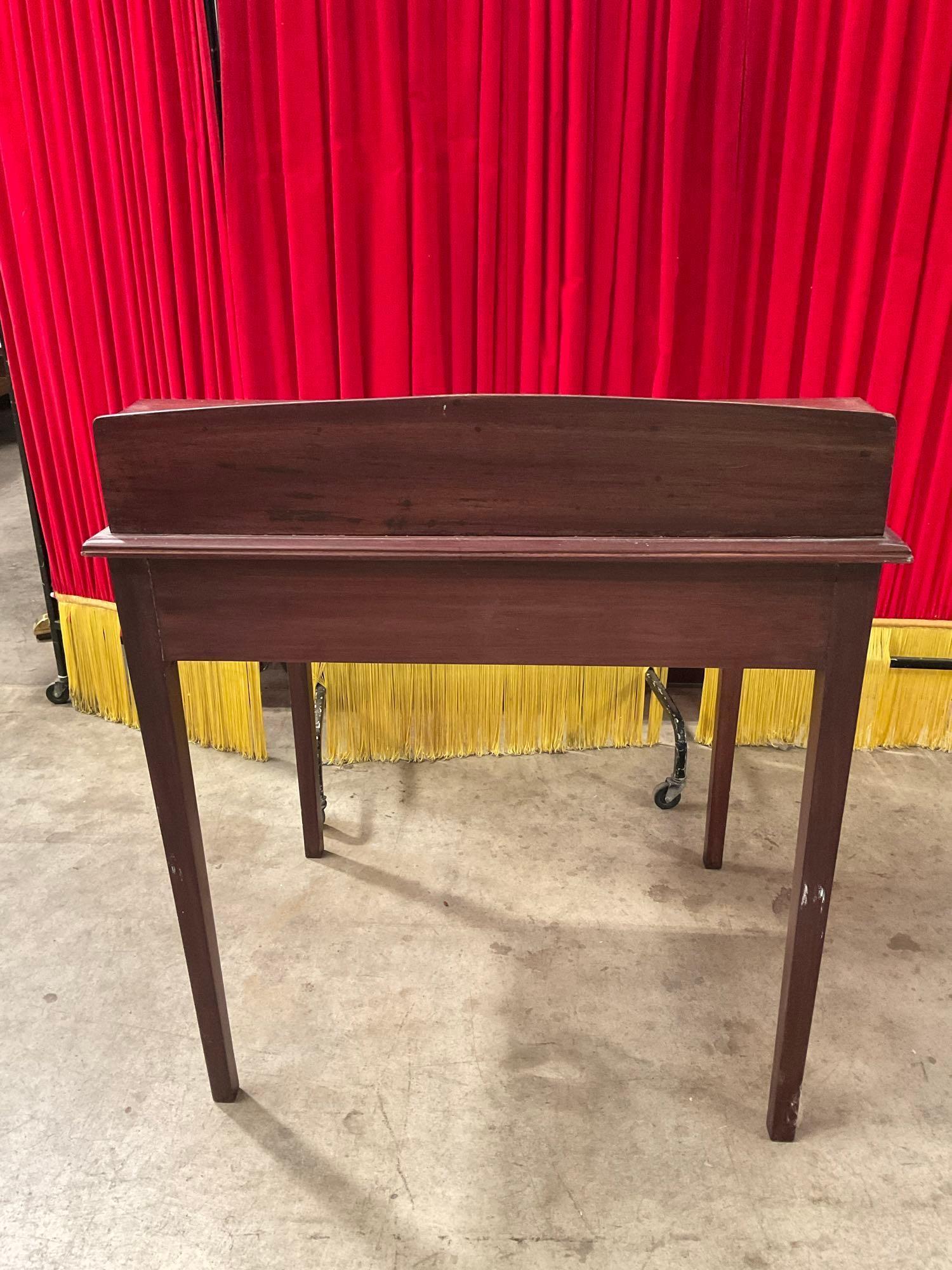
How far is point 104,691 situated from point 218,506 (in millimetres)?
1500

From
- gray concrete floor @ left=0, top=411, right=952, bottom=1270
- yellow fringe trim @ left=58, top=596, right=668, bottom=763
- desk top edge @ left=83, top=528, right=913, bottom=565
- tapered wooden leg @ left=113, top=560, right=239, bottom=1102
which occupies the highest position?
desk top edge @ left=83, top=528, right=913, bottom=565

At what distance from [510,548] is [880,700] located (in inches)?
57.9

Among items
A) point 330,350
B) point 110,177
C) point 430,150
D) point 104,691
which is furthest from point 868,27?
point 104,691

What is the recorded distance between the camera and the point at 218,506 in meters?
1.05

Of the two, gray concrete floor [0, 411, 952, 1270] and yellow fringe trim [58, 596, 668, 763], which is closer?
gray concrete floor [0, 411, 952, 1270]

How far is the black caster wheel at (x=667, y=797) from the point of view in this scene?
2.04 m

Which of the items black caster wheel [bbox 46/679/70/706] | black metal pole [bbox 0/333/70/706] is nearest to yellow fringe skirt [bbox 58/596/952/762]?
black metal pole [bbox 0/333/70/706]

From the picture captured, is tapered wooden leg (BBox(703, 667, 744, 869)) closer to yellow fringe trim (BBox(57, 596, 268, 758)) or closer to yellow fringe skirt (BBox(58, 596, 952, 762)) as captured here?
yellow fringe skirt (BBox(58, 596, 952, 762))

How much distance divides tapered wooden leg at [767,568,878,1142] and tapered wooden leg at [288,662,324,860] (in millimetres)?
843

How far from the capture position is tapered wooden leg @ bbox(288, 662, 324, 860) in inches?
66.7

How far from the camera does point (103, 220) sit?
1943 millimetres

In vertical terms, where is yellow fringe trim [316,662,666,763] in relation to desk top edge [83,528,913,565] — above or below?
below

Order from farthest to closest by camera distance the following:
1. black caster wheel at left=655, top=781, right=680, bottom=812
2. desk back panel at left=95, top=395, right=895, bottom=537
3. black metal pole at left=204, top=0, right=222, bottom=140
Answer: black caster wheel at left=655, top=781, right=680, bottom=812
black metal pole at left=204, top=0, right=222, bottom=140
desk back panel at left=95, top=395, right=895, bottom=537

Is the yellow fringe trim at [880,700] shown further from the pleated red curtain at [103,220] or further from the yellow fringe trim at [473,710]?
the pleated red curtain at [103,220]
